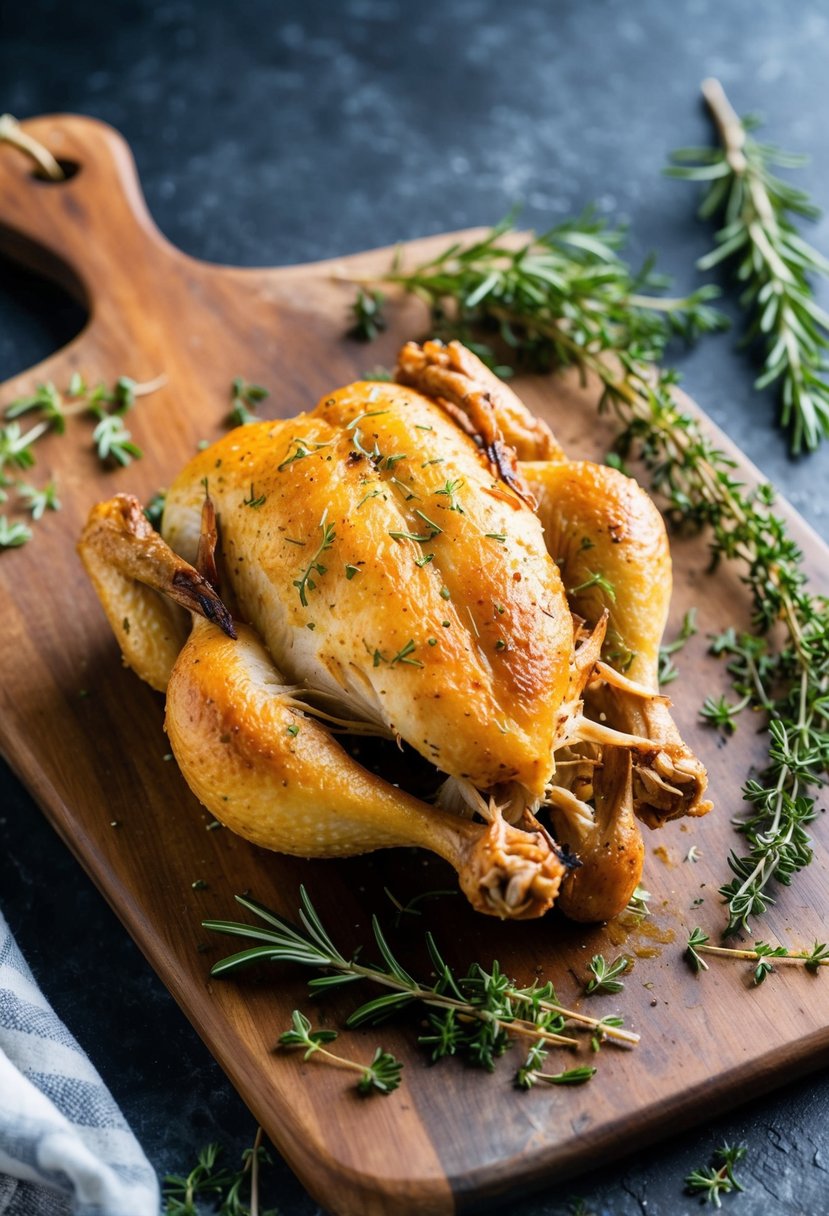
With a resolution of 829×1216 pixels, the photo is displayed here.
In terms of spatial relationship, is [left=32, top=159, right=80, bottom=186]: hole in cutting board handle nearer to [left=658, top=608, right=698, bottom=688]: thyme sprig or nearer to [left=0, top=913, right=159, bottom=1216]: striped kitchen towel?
[left=658, top=608, right=698, bottom=688]: thyme sprig

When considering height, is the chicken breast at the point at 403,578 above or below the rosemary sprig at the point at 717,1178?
above

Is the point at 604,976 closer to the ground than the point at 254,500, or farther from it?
closer to the ground

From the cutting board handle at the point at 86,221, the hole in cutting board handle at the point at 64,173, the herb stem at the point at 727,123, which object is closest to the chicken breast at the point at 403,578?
the cutting board handle at the point at 86,221

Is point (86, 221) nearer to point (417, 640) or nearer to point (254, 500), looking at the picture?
point (254, 500)

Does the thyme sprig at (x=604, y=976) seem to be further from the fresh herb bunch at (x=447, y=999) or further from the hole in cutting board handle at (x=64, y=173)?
the hole in cutting board handle at (x=64, y=173)

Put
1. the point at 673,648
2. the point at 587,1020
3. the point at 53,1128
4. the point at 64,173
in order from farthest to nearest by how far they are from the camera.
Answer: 1. the point at 64,173
2. the point at 673,648
3. the point at 587,1020
4. the point at 53,1128

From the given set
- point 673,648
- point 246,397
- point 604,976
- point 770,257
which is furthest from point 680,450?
point 604,976
